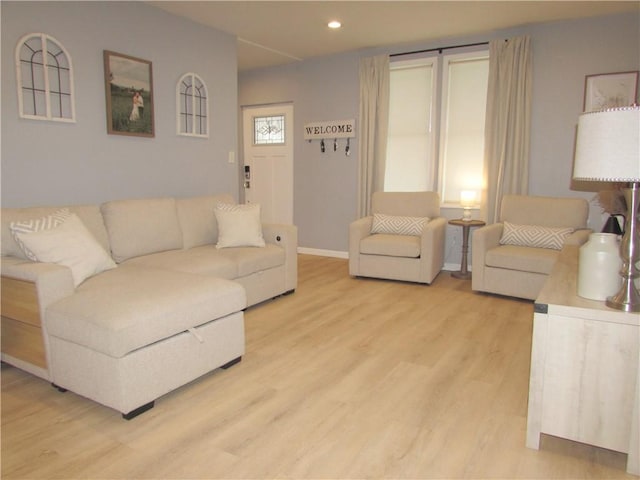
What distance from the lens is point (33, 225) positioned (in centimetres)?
246

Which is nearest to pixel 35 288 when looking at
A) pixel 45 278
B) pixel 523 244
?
pixel 45 278

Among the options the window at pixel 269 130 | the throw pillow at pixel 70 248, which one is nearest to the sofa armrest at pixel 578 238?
the throw pillow at pixel 70 248

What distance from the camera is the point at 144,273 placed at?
104 inches

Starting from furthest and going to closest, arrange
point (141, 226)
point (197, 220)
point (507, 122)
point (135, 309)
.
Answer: point (507, 122)
point (197, 220)
point (141, 226)
point (135, 309)

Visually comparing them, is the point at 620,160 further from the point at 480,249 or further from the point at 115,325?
the point at 480,249

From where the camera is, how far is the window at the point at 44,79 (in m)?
2.99

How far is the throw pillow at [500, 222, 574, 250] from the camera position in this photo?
3.98 metres

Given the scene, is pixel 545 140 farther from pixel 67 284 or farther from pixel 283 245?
pixel 67 284

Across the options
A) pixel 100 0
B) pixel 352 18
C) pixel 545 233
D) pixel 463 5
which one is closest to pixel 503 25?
pixel 463 5

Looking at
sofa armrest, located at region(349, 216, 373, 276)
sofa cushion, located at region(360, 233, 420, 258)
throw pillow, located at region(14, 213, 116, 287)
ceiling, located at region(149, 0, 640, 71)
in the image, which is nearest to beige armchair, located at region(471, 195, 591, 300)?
sofa cushion, located at region(360, 233, 420, 258)

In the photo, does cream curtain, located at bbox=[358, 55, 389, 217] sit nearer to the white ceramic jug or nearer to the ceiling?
the ceiling

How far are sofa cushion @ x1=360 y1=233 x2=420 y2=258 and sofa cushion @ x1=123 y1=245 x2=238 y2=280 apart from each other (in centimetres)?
161

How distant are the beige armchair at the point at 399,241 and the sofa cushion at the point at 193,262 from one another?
161 cm

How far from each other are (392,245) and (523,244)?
1187 millimetres
